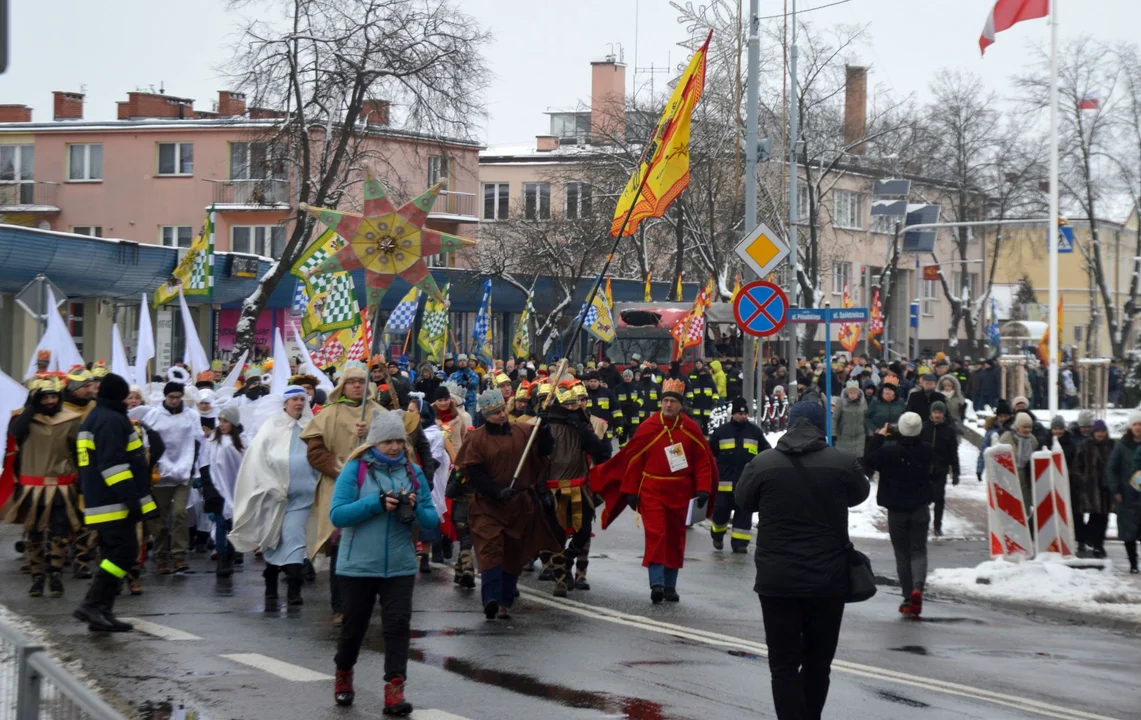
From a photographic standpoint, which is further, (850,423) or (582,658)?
(850,423)

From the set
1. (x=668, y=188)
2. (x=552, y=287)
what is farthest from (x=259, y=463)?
(x=552, y=287)

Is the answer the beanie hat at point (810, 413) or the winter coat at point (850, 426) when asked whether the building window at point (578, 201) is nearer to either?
the winter coat at point (850, 426)

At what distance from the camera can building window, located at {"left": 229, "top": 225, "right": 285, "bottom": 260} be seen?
56781 millimetres

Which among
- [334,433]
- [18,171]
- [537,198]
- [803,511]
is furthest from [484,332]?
[537,198]

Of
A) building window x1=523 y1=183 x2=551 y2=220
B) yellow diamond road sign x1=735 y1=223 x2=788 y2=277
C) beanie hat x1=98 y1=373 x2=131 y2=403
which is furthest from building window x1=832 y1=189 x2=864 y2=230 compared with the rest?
beanie hat x1=98 y1=373 x2=131 y2=403

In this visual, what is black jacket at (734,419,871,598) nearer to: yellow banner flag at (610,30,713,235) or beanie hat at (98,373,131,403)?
beanie hat at (98,373,131,403)

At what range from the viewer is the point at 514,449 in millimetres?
11945

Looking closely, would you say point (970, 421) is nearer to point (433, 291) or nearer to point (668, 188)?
point (668, 188)

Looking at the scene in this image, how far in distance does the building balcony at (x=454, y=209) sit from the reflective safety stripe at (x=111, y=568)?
49858 mm

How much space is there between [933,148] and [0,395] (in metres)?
44.4

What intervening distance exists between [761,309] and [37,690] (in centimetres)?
1290

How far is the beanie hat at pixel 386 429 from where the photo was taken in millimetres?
8336

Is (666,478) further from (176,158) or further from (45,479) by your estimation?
(176,158)

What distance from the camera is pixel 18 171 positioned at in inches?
2315
